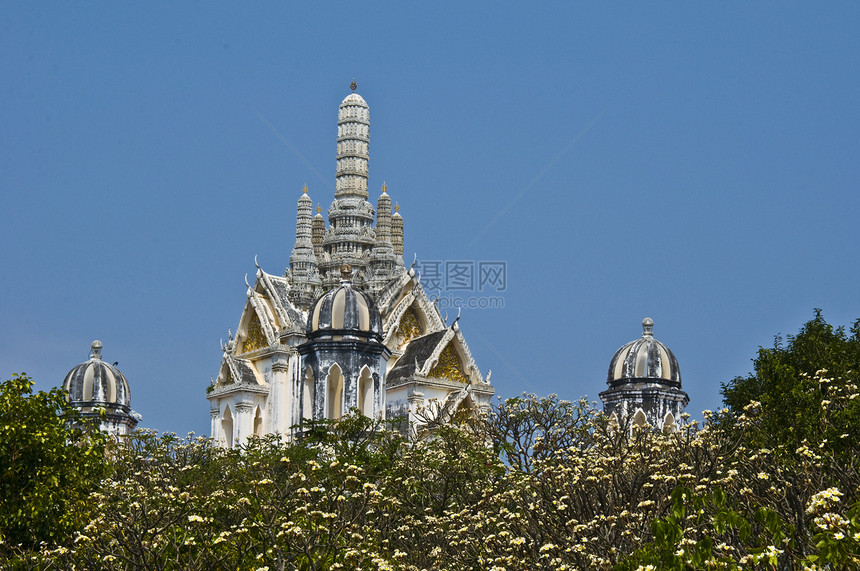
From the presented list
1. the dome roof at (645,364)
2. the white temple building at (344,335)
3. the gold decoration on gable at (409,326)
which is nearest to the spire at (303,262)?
the white temple building at (344,335)

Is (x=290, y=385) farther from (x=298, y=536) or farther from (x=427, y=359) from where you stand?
(x=298, y=536)

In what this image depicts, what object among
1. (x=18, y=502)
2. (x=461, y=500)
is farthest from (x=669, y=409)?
(x=18, y=502)

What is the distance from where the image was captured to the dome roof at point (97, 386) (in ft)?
120

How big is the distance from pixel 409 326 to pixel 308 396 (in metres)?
8.92

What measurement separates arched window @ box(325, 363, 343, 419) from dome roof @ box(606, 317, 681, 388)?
699 centimetres

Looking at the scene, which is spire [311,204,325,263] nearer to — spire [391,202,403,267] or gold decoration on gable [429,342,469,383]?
spire [391,202,403,267]

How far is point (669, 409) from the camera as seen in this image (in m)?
33.4

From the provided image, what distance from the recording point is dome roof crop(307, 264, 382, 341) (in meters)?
31.2

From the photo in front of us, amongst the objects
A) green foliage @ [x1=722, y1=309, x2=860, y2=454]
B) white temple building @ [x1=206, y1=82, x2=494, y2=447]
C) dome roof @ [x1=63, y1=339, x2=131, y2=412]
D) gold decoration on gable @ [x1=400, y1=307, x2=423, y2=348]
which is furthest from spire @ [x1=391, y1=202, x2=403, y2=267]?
green foliage @ [x1=722, y1=309, x2=860, y2=454]

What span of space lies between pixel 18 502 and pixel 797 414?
38.6 feet

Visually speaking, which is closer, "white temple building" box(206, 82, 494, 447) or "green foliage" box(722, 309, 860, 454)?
"green foliage" box(722, 309, 860, 454)

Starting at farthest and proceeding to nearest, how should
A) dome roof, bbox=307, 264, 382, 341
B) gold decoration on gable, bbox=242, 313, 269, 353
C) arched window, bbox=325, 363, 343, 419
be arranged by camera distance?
gold decoration on gable, bbox=242, 313, 269, 353 < dome roof, bbox=307, 264, 382, 341 < arched window, bbox=325, 363, 343, 419

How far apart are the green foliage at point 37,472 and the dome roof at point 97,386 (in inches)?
664

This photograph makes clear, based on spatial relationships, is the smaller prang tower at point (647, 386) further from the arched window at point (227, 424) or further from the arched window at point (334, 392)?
the arched window at point (227, 424)
